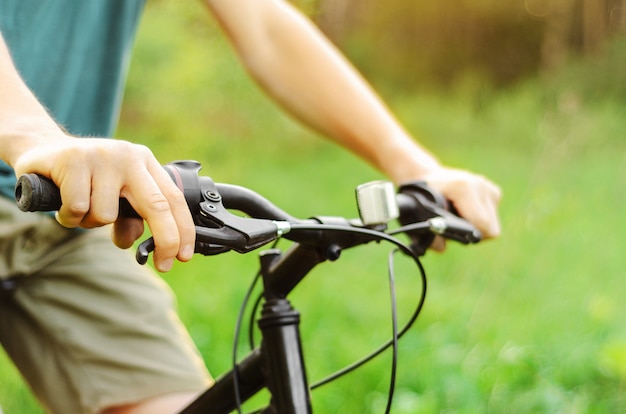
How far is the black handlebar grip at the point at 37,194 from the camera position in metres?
0.80

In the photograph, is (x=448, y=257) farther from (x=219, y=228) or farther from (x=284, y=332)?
(x=219, y=228)

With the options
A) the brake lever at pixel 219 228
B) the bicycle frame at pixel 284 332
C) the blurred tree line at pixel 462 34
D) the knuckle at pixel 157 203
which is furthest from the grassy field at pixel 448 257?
the knuckle at pixel 157 203

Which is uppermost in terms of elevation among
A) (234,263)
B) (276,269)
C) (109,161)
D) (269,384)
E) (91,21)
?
(91,21)

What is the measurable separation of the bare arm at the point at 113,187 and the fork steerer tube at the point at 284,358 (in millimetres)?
294

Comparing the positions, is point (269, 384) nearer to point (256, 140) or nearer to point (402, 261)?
point (402, 261)

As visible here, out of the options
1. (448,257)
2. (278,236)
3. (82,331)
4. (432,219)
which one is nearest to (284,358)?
(278,236)

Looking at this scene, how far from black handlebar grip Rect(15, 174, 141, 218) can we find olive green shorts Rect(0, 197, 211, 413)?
2.73 ft

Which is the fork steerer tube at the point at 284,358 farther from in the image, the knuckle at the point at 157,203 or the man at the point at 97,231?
the man at the point at 97,231

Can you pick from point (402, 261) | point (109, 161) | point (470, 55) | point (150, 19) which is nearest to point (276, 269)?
point (109, 161)

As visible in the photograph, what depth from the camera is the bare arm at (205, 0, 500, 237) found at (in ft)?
5.08

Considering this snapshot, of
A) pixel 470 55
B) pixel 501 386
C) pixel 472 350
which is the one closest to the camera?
pixel 501 386

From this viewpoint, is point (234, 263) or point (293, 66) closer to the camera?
point (293, 66)

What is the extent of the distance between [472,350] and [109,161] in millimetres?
2680

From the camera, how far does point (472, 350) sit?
3301 mm
